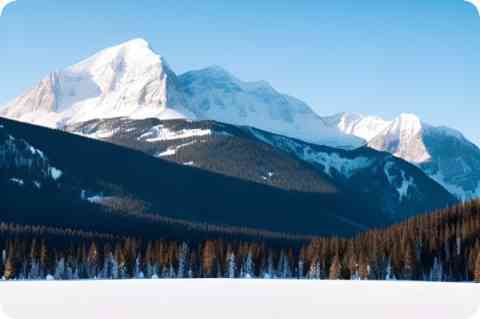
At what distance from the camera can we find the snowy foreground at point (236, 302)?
64125mm

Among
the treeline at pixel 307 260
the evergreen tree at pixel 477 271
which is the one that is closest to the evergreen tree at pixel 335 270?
the treeline at pixel 307 260

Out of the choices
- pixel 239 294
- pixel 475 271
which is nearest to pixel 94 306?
pixel 239 294

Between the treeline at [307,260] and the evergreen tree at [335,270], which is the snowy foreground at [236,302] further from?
the treeline at [307,260]

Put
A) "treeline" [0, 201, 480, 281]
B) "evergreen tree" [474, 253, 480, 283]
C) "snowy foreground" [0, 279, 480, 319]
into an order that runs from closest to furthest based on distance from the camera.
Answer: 1. "snowy foreground" [0, 279, 480, 319]
2. "evergreen tree" [474, 253, 480, 283]
3. "treeline" [0, 201, 480, 281]

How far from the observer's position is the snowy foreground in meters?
64.1

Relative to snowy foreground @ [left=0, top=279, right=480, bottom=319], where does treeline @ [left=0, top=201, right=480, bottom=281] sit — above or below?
above

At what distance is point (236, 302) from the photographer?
7331 centimetres

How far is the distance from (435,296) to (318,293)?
9.50 m

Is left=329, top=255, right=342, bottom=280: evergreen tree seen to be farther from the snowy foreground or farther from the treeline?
the snowy foreground

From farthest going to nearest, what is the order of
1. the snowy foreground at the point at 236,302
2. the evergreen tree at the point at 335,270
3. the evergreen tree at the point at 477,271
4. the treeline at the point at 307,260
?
the treeline at the point at 307,260, the evergreen tree at the point at 335,270, the evergreen tree at the point at 477,271, the snowy foreground at the point at 236,302

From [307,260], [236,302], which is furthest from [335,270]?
[236,302]

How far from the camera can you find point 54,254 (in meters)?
190

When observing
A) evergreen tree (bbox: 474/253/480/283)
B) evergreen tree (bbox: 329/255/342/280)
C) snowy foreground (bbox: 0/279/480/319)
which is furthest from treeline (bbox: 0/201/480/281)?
snowy foreground (bbox: 0/279/480/319)

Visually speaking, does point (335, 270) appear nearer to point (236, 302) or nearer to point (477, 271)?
point (477, 271)
